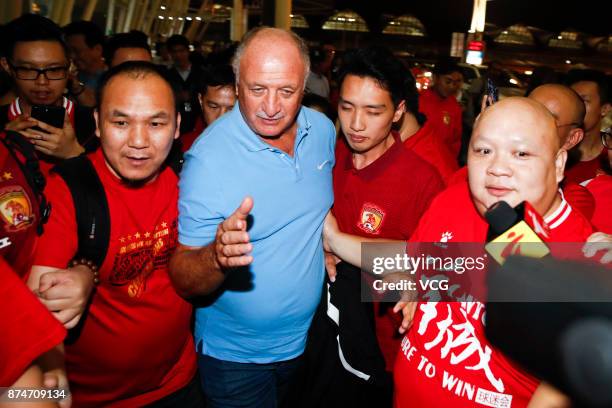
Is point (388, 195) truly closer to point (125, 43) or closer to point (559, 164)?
point (559, 164)

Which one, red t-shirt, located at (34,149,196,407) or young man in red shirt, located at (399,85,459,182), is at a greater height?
young man in red shirt, located at (399,85,459,182)

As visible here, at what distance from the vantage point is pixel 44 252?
72.3 inches

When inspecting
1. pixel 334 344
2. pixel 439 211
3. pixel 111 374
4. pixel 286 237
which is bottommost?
pixel 334 344

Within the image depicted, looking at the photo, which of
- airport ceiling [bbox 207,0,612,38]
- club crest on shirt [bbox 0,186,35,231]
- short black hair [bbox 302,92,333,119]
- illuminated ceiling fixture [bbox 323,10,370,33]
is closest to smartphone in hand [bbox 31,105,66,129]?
club crest on shirt [bbox 0,186,35,231]

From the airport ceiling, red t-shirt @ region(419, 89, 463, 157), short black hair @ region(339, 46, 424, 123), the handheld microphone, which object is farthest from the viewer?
the airport ceiling

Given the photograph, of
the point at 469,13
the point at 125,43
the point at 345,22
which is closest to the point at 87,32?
the point at 125,43

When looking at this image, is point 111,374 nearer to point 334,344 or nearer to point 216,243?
point 216,243

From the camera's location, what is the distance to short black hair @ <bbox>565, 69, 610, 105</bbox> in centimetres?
434

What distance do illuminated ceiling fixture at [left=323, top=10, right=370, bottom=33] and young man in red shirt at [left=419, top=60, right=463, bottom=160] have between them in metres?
51.4

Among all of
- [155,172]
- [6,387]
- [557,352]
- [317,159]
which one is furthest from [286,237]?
[557,352]

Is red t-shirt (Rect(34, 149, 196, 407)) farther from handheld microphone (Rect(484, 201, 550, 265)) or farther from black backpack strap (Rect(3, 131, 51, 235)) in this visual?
handheld microphone (Rect(484, 201, 550, 265))

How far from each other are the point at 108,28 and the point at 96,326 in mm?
26494

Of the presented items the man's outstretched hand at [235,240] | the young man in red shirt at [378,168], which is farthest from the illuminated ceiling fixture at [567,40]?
the man's outstretched hand at [235,240]

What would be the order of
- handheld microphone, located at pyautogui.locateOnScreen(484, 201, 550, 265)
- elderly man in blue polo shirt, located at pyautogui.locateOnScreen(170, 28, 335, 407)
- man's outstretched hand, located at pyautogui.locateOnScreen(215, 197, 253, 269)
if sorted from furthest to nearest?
1. elderly man in blue polo shirt, located at pyautogui.locateOnScreen(170, 28, 335, 407)
2. man's outstretched hand, located at pyautogui.locateOnScreen(215, 197, 253, 269)
3. handheld microphone, located at pyautogui.locateOnScreen(484, 201, 550, 265)
